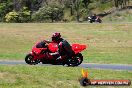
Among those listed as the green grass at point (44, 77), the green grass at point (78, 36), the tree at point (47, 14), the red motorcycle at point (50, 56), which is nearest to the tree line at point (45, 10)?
the tree at point (47, 14)

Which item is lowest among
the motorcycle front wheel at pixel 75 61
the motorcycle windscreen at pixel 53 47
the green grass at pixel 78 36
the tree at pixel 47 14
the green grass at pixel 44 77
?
the tree at pixel 47 14

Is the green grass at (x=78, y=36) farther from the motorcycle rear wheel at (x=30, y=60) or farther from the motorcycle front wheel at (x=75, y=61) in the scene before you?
the motorcycle rear wheel at (x=30, y=60)

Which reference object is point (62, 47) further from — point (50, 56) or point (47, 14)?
point (47, 14)

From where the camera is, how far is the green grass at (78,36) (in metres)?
36.8

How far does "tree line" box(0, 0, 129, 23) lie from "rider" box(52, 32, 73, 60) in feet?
159

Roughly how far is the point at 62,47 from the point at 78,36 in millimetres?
22912

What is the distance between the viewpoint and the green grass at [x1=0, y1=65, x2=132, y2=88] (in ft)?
45.4

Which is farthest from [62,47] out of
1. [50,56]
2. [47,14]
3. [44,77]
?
[47,14]

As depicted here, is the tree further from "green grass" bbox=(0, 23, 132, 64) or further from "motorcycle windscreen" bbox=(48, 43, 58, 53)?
"motorcycle windscreen" bbox=(48, 43, 58, 53)

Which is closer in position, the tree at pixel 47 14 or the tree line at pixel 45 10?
the tree line at pixel 45 10

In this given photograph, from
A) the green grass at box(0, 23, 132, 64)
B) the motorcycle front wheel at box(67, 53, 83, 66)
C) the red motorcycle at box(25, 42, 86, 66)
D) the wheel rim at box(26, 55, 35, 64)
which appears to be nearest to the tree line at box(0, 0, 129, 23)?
the green grass at box(0, 23, 132, 64)

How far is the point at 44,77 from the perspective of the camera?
14727 millimetres

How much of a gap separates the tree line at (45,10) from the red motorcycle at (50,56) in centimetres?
4774


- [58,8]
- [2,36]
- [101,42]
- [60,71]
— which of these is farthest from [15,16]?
[60,71]
